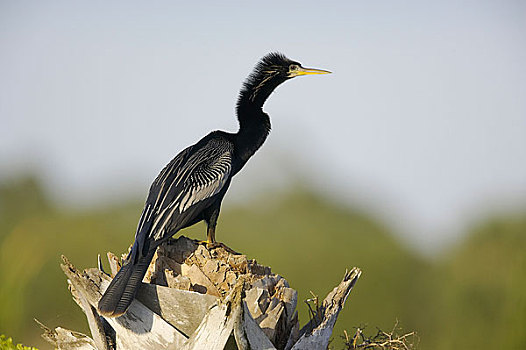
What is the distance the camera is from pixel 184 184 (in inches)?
132

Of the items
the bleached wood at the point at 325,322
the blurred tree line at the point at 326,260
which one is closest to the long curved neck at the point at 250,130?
the bleached wood at the point at 325,322

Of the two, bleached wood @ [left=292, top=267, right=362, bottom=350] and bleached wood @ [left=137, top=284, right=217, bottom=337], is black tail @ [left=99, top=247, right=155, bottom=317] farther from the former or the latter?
bleached wood @ [left=292, top=267, right=362, bottom=350]

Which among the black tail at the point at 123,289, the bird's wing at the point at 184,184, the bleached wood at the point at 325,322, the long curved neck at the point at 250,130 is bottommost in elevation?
the black tail at the point at 123,289

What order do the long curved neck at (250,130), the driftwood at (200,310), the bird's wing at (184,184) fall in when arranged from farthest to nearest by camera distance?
the long curved neck at (250,130), the bird's wing at (184,184), the driftwood at (200,310)

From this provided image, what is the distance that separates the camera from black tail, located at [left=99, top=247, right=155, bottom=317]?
2623mm

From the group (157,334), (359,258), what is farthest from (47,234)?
(157,334)

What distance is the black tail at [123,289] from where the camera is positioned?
262 cm

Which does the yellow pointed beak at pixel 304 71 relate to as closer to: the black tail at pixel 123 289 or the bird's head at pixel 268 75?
the bird's head at pixel 268 75

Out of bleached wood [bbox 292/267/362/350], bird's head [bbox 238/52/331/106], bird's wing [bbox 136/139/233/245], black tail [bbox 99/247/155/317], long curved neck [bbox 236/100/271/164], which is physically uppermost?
bird's head [bbox 238/52/331/106]

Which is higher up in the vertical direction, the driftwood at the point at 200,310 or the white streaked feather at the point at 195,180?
the white streaked feather at the point at 195,180

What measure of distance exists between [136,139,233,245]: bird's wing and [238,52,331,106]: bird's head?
1.44 feet

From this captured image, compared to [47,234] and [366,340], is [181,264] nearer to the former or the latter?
[366,340]

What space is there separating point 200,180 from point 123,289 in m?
0.90

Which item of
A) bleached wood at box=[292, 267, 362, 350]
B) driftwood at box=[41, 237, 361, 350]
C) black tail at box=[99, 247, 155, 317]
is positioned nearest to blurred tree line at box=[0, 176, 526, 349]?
driftwood at box=[41, 237, 361, 350]
